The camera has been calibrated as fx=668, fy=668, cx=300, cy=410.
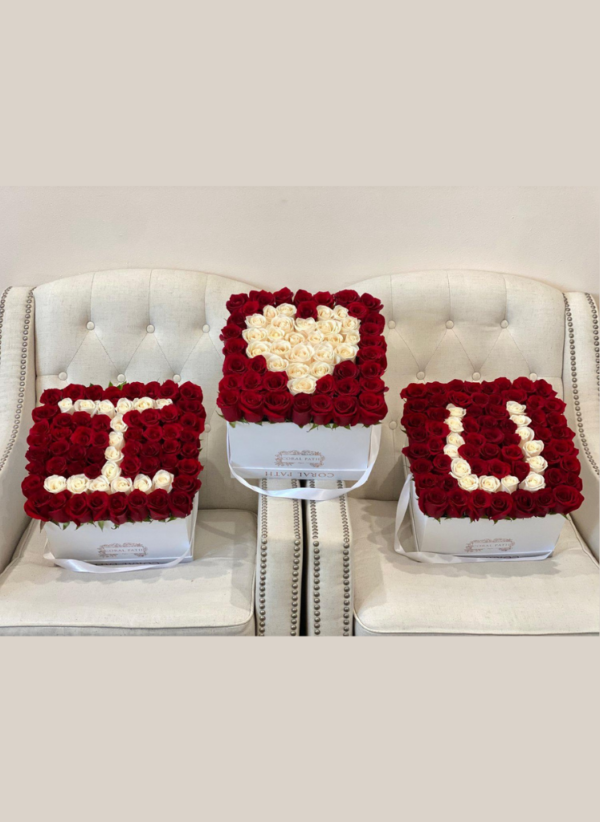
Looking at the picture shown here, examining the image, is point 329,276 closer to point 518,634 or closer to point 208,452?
point 208,452

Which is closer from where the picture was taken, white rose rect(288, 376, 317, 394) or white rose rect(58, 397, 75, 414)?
white rose rect(288, 376, 317, 394)

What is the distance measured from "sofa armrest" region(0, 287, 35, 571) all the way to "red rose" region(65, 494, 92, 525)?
309 mm

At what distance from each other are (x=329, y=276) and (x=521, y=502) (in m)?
0.93

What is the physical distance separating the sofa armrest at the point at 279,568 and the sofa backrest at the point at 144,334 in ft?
1.26

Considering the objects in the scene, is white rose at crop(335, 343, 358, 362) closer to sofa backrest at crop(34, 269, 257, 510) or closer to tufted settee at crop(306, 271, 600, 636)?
tufted settee at crop(306, 271, 600, 636)

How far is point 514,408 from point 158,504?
3.30 ft

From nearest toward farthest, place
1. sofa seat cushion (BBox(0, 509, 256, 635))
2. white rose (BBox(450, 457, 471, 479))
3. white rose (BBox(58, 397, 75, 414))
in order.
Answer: sofa seat cushion (BBox(0, 509, 256, 635)), white rose (BBox(450, 457, 471, 479)), white rose (BBox(58, 397, 75, 414))

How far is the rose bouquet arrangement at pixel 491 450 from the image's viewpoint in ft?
5.58

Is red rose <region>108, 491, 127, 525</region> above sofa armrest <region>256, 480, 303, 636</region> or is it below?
above

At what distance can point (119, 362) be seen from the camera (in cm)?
208

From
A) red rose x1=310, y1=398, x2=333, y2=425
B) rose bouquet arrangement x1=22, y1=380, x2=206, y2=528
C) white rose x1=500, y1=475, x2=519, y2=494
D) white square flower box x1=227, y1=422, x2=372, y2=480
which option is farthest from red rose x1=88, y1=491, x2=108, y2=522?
white rose x1=500, y1=475, x2=519, y2=494

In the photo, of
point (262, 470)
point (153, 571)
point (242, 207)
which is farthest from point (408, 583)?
point (242, 207)

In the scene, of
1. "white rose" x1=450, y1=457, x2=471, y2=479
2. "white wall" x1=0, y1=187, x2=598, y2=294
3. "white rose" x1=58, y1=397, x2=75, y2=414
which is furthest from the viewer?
"white wall" x1=0, y1=187, x2=598, y2=294

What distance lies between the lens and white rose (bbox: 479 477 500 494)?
170 centimetres
